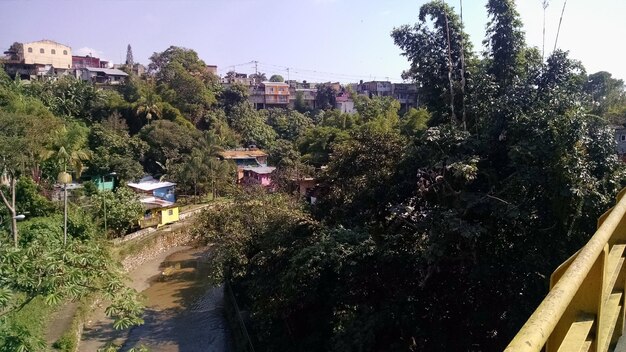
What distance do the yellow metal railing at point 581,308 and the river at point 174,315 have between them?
12371 mm

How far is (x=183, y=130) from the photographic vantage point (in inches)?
1328

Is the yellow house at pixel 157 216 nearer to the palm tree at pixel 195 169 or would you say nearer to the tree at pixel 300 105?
the palm tree at pixel 195 169

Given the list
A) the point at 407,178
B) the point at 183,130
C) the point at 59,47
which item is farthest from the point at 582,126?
the point at 59,47

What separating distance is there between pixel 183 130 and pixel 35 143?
41.3ft

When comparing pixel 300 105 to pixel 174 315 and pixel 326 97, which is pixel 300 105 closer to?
pixel 326 97

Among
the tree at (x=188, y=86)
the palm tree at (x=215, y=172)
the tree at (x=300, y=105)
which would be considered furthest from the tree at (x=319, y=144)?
the tree at (x=300, y=105)

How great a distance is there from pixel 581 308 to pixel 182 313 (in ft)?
53.7

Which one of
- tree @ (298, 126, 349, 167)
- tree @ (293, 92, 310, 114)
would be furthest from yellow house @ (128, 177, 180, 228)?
tree @ (293, 92, 310, 114)

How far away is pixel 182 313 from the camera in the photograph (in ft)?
53.4

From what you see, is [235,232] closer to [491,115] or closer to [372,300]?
[372,300]

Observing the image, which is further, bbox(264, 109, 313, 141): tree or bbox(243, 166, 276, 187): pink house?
bbox(264, 109, 313, 141): tree

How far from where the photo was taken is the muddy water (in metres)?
13.9

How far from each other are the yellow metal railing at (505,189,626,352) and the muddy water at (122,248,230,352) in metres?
10.5

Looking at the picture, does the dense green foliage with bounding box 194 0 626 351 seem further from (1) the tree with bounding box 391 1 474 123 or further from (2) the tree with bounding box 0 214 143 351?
(2) the tree with bounding box 0 214 143 351
